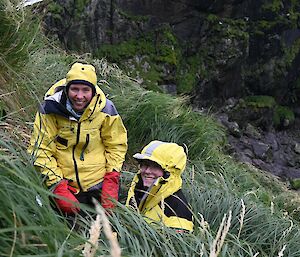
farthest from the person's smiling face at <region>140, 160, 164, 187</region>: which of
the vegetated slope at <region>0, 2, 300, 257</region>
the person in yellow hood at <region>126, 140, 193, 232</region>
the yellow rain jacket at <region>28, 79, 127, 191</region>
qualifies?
the vegetated slope at <region>0, 2, 300, 257</region>

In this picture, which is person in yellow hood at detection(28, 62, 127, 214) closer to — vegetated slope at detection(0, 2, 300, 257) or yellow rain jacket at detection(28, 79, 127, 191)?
yellow rain jacket at detection(28, 79, 127, 191)

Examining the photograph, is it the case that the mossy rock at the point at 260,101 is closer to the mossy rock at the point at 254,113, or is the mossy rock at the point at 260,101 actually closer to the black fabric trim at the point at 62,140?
the mossy rock at the point at 254,113

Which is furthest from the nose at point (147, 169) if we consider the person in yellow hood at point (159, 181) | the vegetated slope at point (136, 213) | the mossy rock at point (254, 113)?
the mossy rock at point (254, 113)

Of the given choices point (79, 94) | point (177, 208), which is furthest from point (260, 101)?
point (79, 94)

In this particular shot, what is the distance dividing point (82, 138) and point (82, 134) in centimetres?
2

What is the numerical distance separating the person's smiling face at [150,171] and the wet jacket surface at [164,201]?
0.15 ft

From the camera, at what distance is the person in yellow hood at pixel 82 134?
324 cm

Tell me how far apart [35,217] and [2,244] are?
0.58 ft

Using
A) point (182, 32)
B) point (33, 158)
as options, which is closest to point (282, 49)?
point (182, 32)

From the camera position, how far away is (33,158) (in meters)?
2.10

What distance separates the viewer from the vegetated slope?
1404 mm

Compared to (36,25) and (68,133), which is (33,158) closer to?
(68,133)

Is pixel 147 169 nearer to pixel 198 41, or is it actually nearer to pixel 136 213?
pixel 136 213

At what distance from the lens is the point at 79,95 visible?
129 inches
